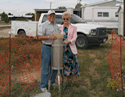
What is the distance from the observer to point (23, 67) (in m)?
5.50

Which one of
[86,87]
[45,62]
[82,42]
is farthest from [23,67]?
[82,42]

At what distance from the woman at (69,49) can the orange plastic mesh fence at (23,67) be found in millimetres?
790

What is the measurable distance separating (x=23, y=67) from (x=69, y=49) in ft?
8.25

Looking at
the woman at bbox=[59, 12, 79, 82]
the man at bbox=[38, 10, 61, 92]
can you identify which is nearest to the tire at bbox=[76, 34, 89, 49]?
the woman at bbox=[59, 12, 79, 82]

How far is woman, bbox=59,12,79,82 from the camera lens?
11.5ft

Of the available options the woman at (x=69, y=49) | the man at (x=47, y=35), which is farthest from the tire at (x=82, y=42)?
the man at (x=47, y=35)

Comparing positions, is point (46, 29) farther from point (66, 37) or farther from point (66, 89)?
point (66, 89)

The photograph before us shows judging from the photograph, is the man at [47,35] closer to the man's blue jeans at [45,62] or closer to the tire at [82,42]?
the man's blue jeans at [45,62]

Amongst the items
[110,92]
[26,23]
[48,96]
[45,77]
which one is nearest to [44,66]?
[45,77]

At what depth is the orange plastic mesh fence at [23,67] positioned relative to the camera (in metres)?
4.00

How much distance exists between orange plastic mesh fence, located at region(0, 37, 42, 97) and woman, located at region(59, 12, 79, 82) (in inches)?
31.1

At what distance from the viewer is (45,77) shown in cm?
353

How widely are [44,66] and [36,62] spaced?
275 cm

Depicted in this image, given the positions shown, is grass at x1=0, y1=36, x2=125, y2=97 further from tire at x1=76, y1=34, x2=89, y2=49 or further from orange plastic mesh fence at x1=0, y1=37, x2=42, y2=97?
tire at x1=76, y1=34, x2=89, y2=49
